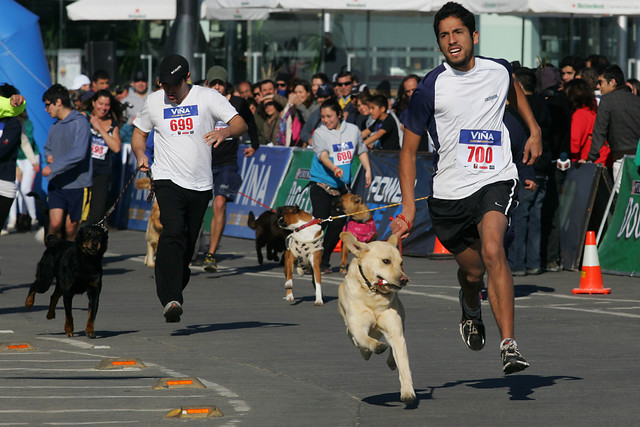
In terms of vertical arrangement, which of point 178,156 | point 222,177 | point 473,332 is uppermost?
point 178,156

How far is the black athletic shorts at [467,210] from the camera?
7305mm

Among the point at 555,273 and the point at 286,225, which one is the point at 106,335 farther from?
the point at 555,273

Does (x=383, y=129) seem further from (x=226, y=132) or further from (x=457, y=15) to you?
(x=457, y=15)

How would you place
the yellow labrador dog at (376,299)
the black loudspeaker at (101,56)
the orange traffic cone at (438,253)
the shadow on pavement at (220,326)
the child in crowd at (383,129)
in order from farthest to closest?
the black loudspeaker at (101,56), the child in crowd at (383,129), the orange traffic cone at (438,253), the shadow on pavement at (220,326), the yellow labrador dog at (376,299)

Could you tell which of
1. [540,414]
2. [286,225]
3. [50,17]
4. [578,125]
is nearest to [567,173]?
[578,125]

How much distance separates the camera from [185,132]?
10.2 meters

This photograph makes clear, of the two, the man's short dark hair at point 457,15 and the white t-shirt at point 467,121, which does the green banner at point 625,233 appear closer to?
the white t-shirt at point 467,121

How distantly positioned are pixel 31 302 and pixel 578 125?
22.7 ft

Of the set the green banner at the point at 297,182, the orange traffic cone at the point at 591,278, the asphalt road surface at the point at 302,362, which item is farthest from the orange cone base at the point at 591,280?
the green banner at the point at 297,182

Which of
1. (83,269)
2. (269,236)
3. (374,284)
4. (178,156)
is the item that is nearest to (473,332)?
(374,284)

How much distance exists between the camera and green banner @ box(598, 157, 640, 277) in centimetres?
1407

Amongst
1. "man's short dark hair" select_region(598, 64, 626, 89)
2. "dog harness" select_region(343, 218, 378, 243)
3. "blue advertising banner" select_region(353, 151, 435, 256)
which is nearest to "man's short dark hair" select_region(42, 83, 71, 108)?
"dog harness" select_region(343, 218, 378, 243)

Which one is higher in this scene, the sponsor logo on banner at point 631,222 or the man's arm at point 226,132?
the man's arm at point 226,132

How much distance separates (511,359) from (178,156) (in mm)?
4125
